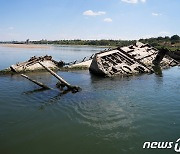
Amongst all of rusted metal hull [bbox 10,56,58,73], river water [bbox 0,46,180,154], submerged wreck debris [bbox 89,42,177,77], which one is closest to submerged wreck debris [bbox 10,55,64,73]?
rusted metal hull [bbox 10,56,58,73]

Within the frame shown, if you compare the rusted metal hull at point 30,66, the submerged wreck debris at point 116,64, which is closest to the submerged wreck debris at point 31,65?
the rusted metal hull at point 30,66

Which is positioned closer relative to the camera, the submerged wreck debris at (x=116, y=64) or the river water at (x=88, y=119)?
the river water at (x=88, y=119)

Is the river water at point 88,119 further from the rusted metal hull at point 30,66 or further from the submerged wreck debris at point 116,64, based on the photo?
the rusted metal hull at point 30,66

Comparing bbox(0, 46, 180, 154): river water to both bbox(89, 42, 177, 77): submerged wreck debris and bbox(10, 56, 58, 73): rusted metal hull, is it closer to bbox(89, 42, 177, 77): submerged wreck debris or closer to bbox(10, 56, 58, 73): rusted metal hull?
bbox(89, 42, 177, 77): submerged wreck debris

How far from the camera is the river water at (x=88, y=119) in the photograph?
34.0ft

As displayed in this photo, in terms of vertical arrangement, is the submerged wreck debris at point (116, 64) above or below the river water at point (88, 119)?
above

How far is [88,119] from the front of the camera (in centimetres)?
1330

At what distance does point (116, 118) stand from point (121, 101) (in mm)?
3550

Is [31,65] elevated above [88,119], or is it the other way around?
[31,65]

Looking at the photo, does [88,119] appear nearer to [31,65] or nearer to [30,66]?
[30,66]

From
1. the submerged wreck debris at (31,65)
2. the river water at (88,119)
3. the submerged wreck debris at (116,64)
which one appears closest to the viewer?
the river water at (88,119)

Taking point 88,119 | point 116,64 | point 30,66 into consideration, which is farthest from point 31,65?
point 88,119

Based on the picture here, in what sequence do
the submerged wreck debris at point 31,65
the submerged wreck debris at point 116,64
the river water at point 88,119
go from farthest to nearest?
1. the submerged wreck debris at point 31,65
2. the submerged wreck debris at point 116,64
3. the river water at point 88,119

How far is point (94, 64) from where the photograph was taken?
29.4 m
